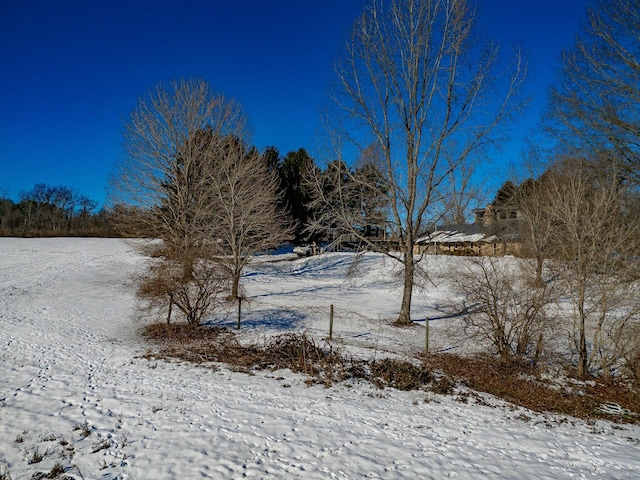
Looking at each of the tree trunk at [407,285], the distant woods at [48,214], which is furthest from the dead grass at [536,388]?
the distant woods at [48,214]

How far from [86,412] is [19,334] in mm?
7143

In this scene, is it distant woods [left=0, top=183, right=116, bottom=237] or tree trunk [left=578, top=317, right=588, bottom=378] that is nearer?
tree trunk [left=578, top=317, right=588, bottom=378]

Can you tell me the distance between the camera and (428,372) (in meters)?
9.12

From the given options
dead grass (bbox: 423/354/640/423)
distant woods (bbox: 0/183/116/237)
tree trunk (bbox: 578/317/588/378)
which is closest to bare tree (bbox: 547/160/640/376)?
tree trunk (bbox: 578/317/588/378)

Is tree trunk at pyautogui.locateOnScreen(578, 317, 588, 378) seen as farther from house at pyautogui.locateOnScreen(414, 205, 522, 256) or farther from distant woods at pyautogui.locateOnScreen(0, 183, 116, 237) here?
distant woods at pyautogui.locateOnScreen(0, 183, 116, 237)

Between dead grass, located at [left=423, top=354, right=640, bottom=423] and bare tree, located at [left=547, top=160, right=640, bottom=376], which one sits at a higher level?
bare tree, located at [left=547, top=160, right=640, bottom=376]

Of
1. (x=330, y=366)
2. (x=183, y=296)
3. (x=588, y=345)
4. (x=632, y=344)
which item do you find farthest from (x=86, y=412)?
(x=588, y=345)

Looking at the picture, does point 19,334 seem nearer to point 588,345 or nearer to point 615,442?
point 615,442

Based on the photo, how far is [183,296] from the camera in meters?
12.1

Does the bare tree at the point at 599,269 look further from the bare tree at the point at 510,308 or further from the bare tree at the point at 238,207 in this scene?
the bare tree at the point at 238,207

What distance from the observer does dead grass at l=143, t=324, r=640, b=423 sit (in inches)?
324

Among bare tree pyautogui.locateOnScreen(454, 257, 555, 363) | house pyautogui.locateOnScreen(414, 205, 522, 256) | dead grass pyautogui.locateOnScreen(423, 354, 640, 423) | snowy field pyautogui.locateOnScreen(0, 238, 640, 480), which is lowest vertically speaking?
dead grass pyautogui.locateOnScreen(423, 354, 640, 423)

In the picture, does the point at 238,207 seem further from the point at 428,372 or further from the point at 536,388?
the point at 536,388

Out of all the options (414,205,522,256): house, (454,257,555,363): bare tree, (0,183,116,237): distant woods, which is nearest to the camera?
(454,257,555,363): bare tree
